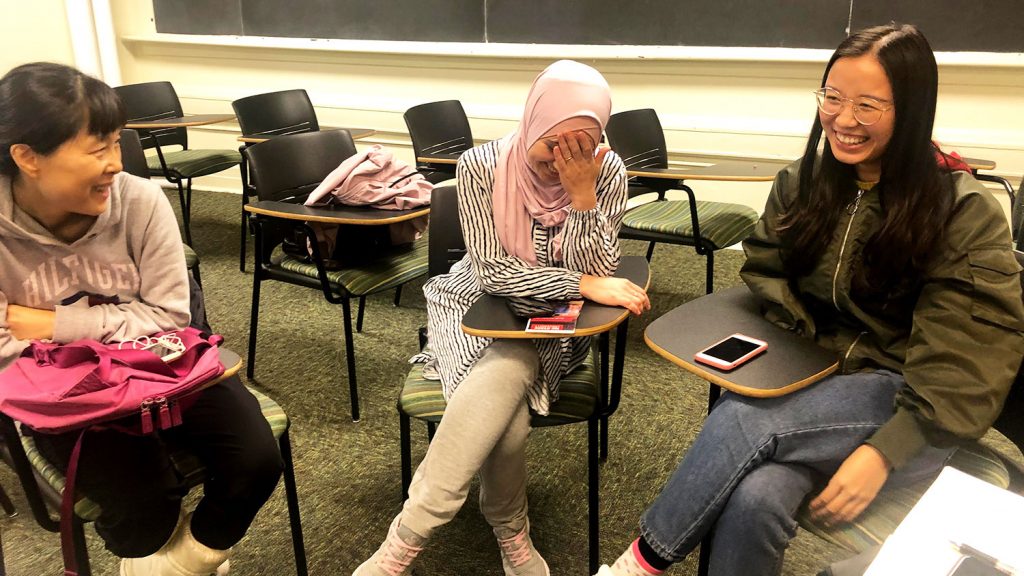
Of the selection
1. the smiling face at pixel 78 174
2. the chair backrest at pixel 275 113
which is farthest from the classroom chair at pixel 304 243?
the chair backrest at pixel 275 113

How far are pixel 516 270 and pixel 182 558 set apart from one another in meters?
0.85

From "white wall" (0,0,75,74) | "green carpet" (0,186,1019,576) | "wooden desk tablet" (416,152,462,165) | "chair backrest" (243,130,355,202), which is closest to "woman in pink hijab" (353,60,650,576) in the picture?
"green carpet" (0,186,1019,576)

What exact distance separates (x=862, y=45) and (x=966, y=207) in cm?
33

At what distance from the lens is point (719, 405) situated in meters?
1.31

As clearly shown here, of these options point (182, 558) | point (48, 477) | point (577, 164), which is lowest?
point (182, 558)

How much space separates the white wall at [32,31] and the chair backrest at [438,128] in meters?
2.67

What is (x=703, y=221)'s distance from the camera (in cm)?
275

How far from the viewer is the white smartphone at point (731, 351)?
48.8 inches

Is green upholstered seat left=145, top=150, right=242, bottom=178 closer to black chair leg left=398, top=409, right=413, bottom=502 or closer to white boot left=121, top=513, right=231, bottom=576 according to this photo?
black chair leg left=398, top=409, right=413, bottom=502

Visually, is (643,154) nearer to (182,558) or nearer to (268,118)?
(268,118)

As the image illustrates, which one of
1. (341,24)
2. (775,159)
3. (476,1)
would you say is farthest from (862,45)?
(341,24)

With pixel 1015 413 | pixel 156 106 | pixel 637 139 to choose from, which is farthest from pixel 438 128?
pixel 1015 413

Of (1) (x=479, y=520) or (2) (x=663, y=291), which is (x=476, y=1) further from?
(1) (x=479, y=520)

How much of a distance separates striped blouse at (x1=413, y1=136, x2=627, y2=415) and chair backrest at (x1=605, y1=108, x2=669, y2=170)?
4.54 ft
